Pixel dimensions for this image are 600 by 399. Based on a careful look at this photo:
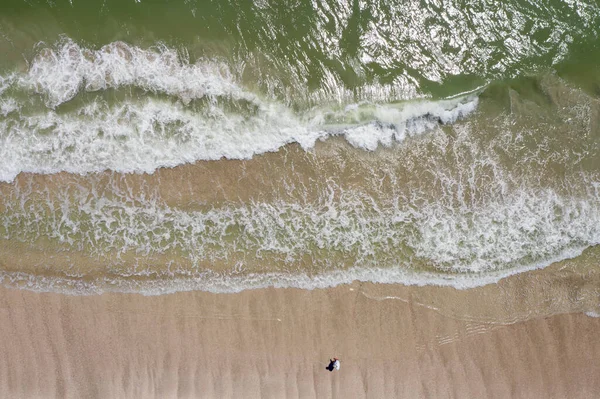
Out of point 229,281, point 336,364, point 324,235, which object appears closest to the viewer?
point 336,364

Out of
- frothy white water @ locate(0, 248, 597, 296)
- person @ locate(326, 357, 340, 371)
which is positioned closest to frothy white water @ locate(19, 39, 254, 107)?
frothy white water @ locate(0, 248, 597, 296)

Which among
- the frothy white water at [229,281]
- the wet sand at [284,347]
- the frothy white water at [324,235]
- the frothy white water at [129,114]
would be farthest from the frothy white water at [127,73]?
the wet sand at [284,347]

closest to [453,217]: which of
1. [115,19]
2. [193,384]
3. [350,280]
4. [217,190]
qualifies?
[350,280]

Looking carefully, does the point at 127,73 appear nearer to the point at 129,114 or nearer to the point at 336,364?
the point at 129,114

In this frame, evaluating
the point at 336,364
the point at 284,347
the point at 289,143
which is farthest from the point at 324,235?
the point at 336,364

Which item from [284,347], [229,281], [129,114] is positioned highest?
[129,114]

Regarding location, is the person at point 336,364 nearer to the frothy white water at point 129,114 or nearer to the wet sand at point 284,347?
the wet sand at point 284,347
